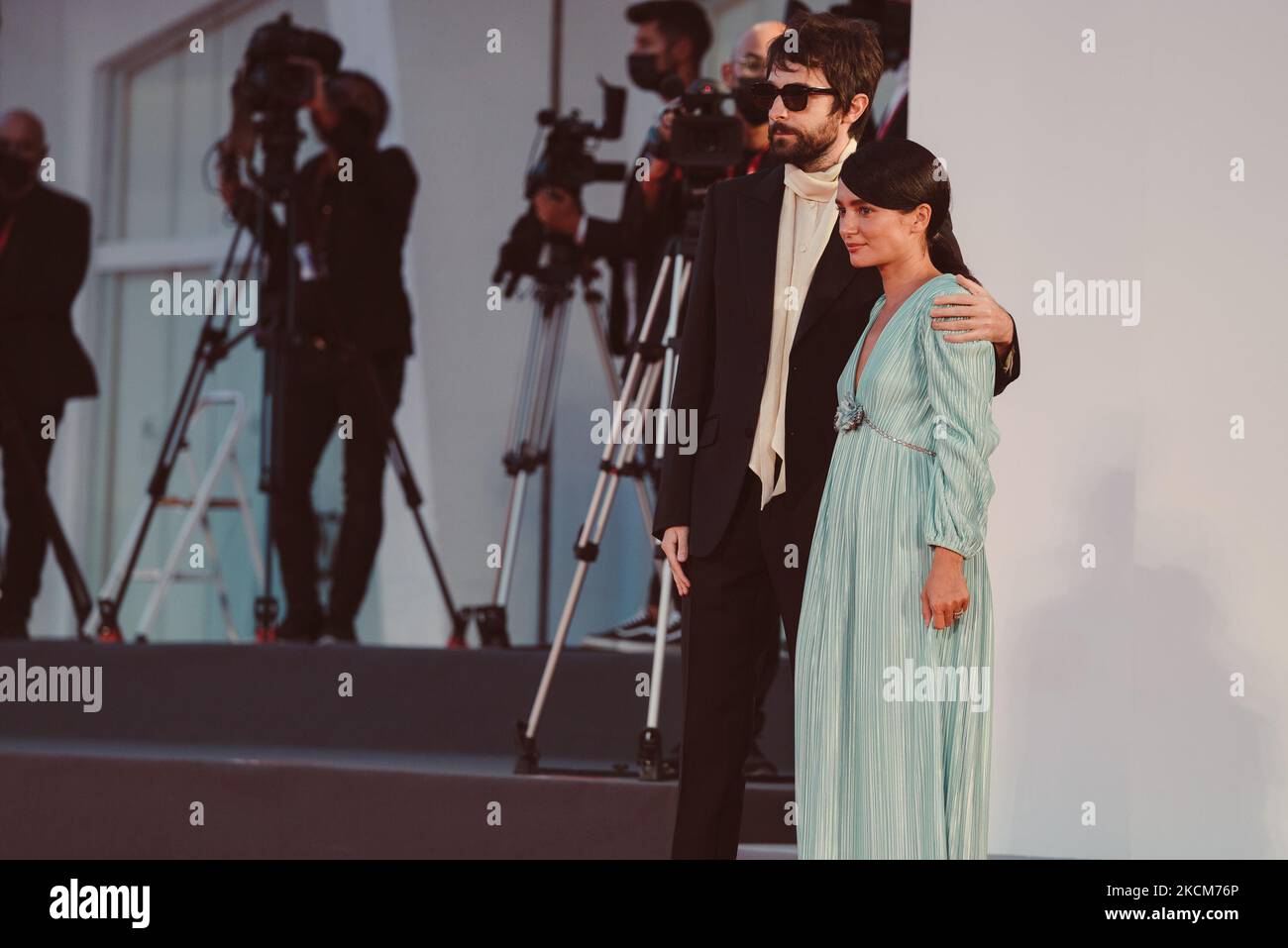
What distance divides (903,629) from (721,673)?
1.51 feet

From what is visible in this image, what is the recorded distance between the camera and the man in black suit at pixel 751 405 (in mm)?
2428

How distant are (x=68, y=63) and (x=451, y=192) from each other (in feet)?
8.75

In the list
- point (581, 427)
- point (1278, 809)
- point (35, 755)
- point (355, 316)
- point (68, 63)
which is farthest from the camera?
point (68, 63)

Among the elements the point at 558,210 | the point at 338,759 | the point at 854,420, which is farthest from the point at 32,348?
the point at 854,420

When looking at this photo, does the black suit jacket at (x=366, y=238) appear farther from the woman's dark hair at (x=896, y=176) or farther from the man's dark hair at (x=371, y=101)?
the woman's dark hair at (x=896, y=176)

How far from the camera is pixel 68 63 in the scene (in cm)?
738

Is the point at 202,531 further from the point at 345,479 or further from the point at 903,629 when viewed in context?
the point at 903,629

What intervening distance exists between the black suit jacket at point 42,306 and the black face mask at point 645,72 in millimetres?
1827

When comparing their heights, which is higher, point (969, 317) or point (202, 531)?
point (969, 317)

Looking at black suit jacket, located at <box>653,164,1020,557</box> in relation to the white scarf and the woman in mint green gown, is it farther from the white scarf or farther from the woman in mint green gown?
the woman in mint green gown

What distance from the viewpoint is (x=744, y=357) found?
2.48 metres

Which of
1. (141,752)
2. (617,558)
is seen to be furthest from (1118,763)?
(617,558)

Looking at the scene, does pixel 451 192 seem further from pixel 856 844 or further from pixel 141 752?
pixel 856 844
